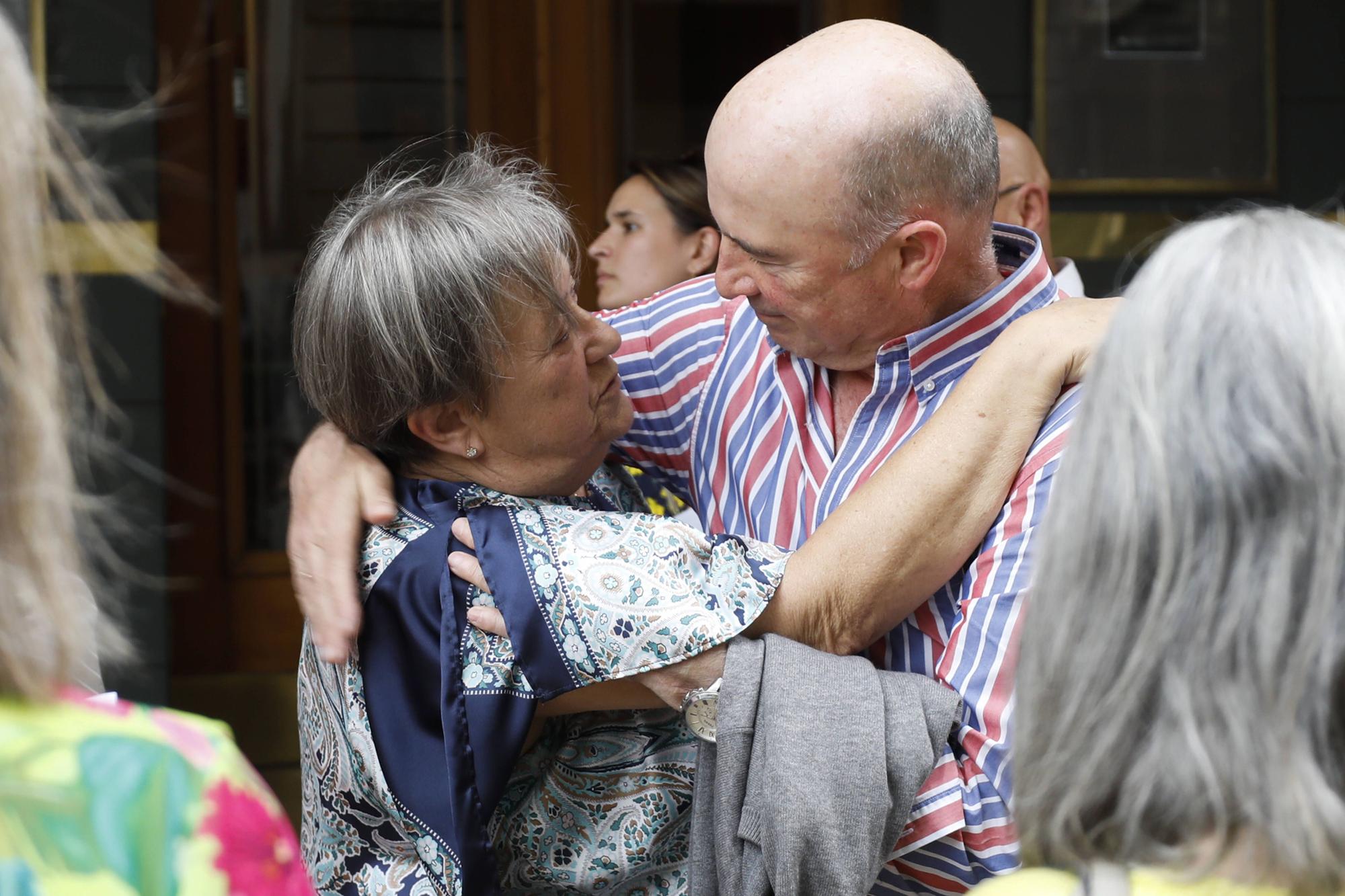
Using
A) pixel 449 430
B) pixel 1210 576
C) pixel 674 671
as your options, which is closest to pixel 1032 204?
pixel 449 430

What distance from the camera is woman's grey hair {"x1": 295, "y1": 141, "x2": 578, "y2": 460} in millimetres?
1523

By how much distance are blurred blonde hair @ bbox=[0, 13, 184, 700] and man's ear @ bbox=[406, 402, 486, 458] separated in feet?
2.73

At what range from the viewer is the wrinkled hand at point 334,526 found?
1.47 meters

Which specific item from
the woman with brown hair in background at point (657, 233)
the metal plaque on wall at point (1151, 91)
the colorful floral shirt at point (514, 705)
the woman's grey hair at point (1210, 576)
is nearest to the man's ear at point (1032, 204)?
the metal plaque on wall at point (1151, 91)

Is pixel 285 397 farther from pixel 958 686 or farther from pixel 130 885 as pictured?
pixel 130 885

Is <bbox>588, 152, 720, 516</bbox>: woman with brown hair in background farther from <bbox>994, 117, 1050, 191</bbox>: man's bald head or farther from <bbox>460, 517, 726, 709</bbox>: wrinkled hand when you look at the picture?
<bbox>460, 517, 726, 709</bbox>: wrinkled hand

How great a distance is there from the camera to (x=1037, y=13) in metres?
3.79

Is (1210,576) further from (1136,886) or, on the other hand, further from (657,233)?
(657,233)

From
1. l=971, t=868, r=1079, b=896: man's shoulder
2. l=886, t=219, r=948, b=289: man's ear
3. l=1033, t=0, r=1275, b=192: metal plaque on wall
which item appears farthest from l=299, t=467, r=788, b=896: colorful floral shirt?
l=1033, t=0, r=1275, b=192: metal plaque on wall

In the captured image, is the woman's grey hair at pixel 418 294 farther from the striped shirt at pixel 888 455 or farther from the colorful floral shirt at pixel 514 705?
the striped shirt at pixel 888 455

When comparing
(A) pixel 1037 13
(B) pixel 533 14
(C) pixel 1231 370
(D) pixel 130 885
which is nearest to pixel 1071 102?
(A) pixel 1037 13

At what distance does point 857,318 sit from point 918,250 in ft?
0.38

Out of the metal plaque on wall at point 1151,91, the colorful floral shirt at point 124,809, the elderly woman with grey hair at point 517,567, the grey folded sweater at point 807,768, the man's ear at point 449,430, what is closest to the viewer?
the colorful floral shirt at point 124,809

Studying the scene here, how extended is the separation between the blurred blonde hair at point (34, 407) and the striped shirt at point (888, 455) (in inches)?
36.0
